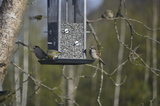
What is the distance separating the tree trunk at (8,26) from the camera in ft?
19.0

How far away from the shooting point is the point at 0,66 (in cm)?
579

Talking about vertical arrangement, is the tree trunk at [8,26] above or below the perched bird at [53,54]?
above

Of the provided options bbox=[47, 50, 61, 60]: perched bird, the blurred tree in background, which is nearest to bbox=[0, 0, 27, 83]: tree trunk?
bbox=[47, 50, 61, 60]: perched bird

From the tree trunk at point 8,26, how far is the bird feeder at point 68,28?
923 millimetres

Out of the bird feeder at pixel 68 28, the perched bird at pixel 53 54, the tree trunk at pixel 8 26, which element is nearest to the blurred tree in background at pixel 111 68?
the bird feeder at pixel 68 28

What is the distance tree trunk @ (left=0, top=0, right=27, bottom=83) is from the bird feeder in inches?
36.3

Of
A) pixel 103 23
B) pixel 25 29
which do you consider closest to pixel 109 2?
pixel 103 23

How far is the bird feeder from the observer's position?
6.75m

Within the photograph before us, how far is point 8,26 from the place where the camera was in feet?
19.2

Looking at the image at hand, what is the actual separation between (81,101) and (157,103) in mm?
3945

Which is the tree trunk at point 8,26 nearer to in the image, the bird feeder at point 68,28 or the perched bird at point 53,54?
the perched bird at point 53,54

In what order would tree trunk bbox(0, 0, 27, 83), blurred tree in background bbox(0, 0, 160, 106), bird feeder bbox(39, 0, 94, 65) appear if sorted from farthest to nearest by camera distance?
1. blurred tree in background bbox(0, 0, 160, 106)
2. bird feeder bbox(39, 0, 94, 65)
3. tree trunk bbox(0, 0, 27, 83)

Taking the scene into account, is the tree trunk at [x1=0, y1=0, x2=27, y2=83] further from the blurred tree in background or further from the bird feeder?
the blurred tree in background

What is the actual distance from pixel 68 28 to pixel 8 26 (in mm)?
1235
